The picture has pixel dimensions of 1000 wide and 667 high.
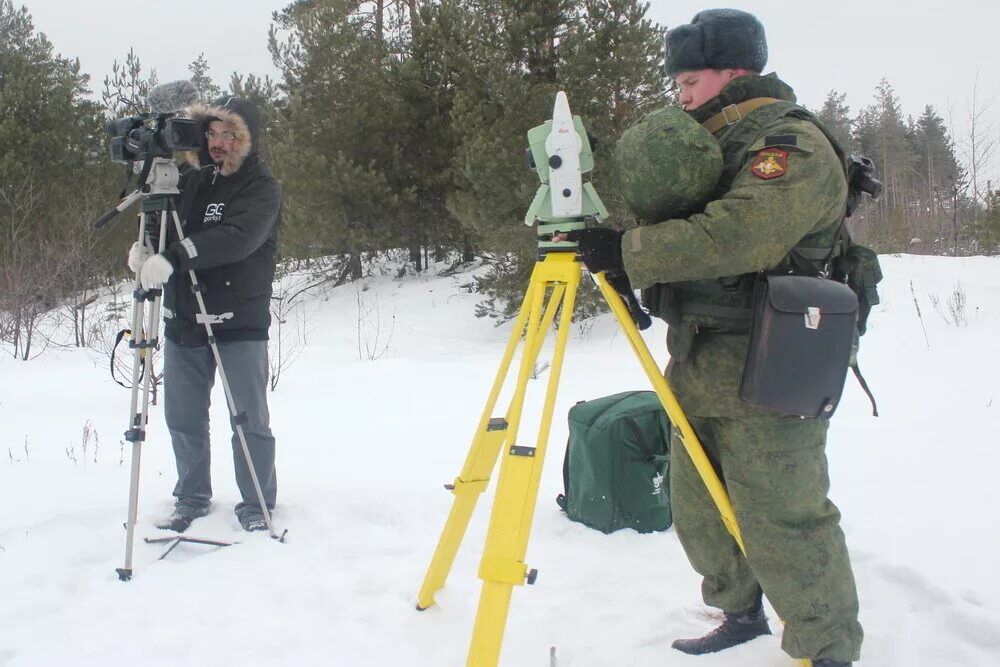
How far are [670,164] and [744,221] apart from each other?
231mm

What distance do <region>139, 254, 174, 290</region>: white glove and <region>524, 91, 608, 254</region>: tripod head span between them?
5.25ft

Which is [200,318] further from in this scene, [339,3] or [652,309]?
[339,3]

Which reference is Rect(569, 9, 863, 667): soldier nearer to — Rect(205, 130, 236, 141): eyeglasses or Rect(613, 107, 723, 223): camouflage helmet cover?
Rect(613, 107, 723, 223): camouflage helmet cover

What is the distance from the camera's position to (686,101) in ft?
6.49

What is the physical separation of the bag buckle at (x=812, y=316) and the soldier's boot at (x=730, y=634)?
1023 millimetres

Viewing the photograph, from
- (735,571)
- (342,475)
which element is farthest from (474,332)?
(735,571)

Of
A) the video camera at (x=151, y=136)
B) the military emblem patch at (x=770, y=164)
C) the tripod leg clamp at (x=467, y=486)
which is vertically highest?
the video camera at (x=151, y=136)

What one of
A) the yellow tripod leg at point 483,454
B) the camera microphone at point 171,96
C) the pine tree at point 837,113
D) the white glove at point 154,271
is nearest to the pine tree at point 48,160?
the camera microphone at point 171,96

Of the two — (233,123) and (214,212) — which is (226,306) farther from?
(233,123)

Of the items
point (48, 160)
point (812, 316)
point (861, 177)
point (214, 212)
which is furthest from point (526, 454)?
point (48, 160)

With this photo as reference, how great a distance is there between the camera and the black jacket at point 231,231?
307cm

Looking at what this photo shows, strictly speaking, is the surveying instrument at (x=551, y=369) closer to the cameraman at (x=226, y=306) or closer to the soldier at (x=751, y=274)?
the soldier at (x=751, y=274)

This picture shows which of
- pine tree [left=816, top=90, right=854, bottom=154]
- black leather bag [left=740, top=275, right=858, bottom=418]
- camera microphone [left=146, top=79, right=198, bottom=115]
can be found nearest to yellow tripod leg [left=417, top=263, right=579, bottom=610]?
black leather bag [left=740, top=275, right=858, bottom=418]

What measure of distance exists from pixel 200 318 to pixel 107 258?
41.3 ft
